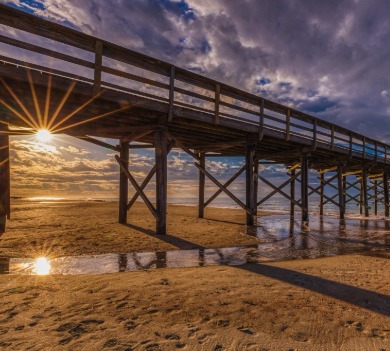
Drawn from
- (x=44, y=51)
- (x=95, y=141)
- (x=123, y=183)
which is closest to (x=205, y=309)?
(x=44, y=51)

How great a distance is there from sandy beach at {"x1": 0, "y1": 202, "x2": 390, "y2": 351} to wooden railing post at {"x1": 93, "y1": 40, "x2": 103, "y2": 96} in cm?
383

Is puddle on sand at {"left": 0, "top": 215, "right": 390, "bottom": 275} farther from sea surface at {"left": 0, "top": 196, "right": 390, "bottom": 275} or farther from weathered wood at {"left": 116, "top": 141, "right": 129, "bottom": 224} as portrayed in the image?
weathered wood at {"left": 116, "top": 141, "right": 129, "bottom": 224}

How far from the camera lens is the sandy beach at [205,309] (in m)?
2.09

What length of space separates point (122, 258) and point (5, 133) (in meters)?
4.22

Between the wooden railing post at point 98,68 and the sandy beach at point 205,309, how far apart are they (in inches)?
151

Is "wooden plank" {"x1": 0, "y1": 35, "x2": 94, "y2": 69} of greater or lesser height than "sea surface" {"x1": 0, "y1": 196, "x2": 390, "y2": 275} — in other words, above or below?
above

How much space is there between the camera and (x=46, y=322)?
2.36 meters

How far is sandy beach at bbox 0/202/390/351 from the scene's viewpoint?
2.09 m

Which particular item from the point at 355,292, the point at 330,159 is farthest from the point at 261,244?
the point at 330,159

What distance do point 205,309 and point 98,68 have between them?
5.16 meters

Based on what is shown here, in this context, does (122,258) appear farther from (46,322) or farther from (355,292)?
(355,292)

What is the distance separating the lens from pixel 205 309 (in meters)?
2.66

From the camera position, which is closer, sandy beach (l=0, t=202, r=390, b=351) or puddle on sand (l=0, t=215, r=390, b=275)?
sandy beach (l=0, t=202, r=390, b=351)

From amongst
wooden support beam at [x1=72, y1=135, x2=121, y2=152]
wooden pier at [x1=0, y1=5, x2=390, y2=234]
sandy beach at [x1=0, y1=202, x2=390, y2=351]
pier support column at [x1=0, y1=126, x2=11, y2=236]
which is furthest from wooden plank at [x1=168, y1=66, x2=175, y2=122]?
sandy beach at [x1=0, y1=202, x2=390, y2=351]
